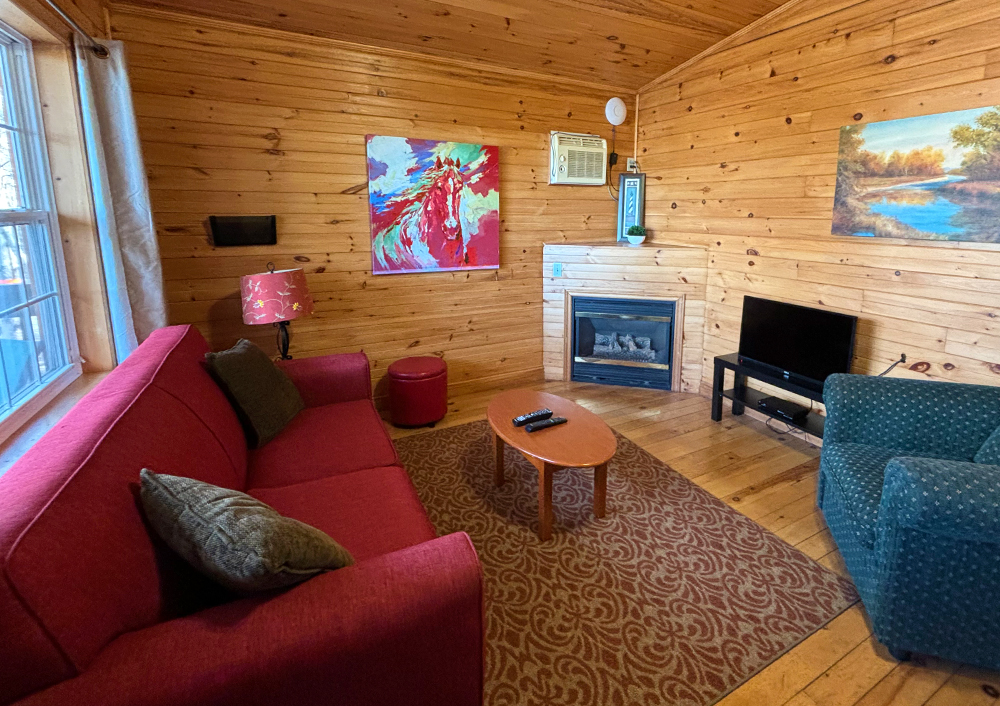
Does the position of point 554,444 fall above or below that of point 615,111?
below

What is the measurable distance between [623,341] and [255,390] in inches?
114

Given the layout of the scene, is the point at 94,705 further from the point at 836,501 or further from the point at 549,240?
the point at 549,240

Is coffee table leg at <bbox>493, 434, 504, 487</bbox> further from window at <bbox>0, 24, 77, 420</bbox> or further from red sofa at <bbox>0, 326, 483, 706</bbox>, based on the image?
window at <bbox>0, 24, 77, 420</bbox>

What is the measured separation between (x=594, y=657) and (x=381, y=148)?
3124 millimetres

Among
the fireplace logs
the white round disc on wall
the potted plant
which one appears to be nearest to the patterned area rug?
the fireplace logs

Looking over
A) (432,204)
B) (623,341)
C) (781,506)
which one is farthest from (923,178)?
(432,204)

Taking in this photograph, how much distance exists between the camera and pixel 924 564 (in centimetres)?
165

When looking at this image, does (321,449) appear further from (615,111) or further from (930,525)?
(615,111)

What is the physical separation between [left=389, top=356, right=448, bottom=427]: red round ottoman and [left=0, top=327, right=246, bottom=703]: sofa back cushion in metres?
1.78

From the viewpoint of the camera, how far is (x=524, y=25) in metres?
3.31

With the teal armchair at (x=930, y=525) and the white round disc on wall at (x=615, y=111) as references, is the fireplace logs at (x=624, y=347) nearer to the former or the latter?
the white round disc on wall at (x=615, y=111)

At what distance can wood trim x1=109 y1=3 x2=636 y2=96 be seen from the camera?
2834 millimetres

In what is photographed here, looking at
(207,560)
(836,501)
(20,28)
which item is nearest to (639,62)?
(836,501)

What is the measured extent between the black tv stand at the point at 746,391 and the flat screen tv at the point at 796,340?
0.05 meters
